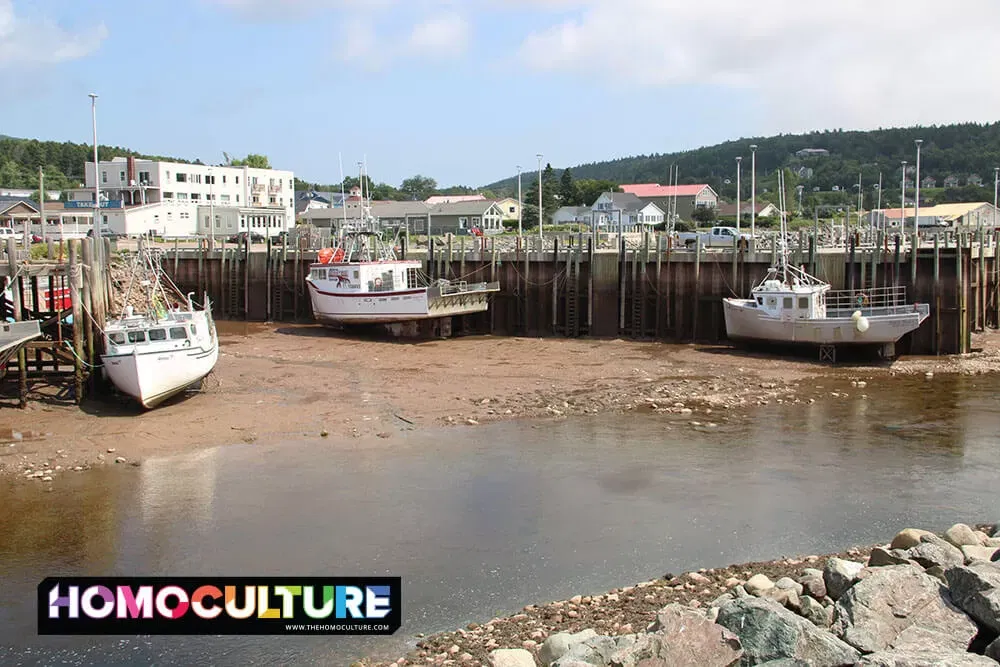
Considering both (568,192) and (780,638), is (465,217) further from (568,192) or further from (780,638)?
(780,638)

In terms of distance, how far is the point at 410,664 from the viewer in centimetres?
1080

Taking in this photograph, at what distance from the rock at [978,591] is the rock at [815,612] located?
1.37 meters

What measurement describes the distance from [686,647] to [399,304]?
29.2 metres

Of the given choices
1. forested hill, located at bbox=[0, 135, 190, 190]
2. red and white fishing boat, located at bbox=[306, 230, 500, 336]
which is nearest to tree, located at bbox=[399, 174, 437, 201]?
forested hill, located at bbox=[0, 135, 190, 190]

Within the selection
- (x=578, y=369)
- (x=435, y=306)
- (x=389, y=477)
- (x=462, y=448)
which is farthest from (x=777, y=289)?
(x=389, y=477)

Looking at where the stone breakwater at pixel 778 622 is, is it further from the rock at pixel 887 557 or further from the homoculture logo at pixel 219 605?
the homoculture logo at pixel 219 605

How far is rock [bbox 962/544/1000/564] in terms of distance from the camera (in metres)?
12.5

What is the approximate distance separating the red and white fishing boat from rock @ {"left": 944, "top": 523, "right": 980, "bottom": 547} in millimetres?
25498

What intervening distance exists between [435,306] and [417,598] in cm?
2490

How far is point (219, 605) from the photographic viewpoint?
514 inches

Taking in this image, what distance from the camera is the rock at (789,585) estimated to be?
1171 cm

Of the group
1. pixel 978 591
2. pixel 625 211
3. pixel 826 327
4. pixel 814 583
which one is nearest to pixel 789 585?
pixel 814 583

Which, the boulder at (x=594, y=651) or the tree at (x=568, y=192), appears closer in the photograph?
the boulder at (x=594, y=651)

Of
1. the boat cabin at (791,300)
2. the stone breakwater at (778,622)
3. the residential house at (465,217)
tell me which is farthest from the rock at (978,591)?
the residential house at (465,217)
